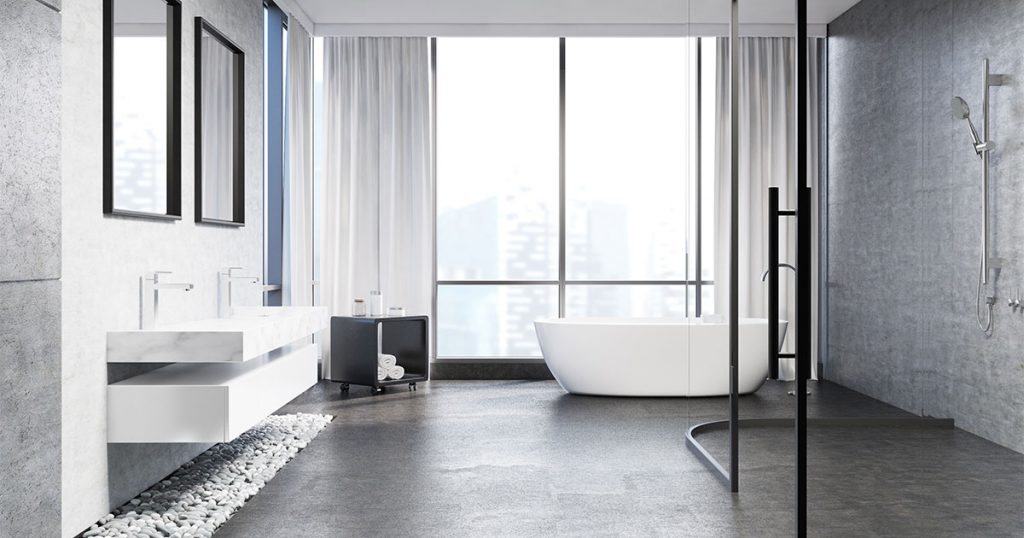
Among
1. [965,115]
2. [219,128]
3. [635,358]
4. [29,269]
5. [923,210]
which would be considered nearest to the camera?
[29,269]

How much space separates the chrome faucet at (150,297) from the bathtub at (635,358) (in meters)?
3.04

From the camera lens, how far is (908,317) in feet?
11.3

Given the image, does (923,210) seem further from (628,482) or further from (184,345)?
(184,345)

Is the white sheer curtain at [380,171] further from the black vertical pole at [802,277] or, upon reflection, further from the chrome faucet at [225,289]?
the black vertical pole at [802,277]

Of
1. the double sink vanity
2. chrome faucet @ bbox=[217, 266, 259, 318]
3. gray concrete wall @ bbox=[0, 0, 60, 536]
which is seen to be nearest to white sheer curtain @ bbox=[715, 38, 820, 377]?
the double sink vanity

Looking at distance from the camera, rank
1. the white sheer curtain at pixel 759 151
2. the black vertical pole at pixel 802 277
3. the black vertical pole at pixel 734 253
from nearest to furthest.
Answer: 1. the black vertical pole at pixel 802 277
2. the black vertical pole at pixel 734 253
3. the white sheer curtain at pixel 759 151

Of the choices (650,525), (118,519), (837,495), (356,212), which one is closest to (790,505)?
(837,495)

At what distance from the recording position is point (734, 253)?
Result: 12.3ft

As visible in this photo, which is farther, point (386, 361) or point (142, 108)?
point (386, 361)

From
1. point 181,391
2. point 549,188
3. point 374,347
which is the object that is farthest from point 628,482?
point 549,188

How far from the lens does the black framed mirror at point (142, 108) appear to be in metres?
3.21

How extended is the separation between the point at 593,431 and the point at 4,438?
3.15 metres

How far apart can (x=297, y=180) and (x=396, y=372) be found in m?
1.62

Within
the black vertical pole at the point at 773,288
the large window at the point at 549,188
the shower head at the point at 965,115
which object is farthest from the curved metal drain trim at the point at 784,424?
the large window at the point at 549,188
